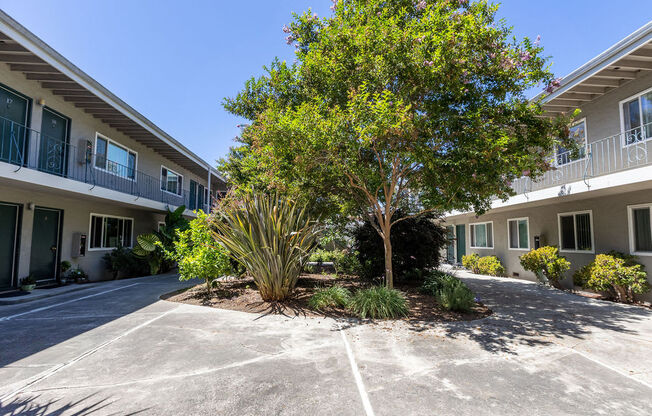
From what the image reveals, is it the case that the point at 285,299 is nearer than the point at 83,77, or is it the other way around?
the point at 285,299

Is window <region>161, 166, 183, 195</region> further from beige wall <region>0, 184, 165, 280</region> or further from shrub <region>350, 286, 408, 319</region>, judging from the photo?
shrub <region>350, 286, 408, 319</region>

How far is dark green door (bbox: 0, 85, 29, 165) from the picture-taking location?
25.3 ft

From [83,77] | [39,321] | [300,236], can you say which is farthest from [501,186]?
[83,77]

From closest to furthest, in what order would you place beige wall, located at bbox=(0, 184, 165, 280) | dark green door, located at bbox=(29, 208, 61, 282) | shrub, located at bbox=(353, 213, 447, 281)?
1. beige wall, located at bbox=(0, 184, 165, 280)
2. dark green door, located at bbox=(29, 208, 61, 282)
3. shrub, located at bbox=(353, 213, 447, 281)

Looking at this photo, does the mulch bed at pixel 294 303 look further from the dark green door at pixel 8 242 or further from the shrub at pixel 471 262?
the shrub at pixel 471 262

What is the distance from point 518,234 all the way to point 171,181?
17.0 m

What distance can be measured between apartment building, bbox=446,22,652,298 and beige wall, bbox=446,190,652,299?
0.02 meters

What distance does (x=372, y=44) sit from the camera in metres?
5.64

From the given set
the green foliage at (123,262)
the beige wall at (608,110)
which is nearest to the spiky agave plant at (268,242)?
the green foliage at (123,262)

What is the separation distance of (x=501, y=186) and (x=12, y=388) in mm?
8017

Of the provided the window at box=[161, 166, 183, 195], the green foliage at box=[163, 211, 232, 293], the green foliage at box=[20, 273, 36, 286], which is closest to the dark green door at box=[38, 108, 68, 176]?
the green foliage at box=[20, 273, 36, 286]

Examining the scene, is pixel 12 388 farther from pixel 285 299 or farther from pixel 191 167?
pixel 191 167

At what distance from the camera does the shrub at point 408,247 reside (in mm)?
9531

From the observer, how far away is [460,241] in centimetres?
1814
